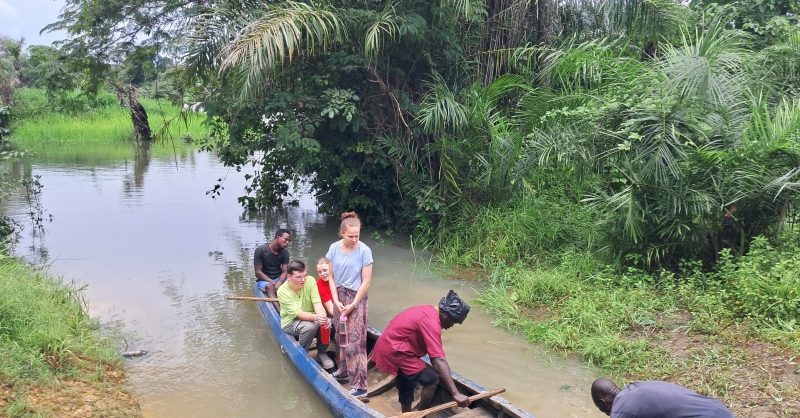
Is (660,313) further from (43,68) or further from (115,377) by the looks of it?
(43,68)

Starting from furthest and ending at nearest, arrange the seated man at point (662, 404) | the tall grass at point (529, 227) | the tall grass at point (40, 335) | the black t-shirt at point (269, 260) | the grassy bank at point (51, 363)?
the tall grass at point (529, 227), the black t-shirt at point (269, 260), the tall grass at point (40, 335), the grassy bank at point (51, 363), the seated man at point (662, 404)

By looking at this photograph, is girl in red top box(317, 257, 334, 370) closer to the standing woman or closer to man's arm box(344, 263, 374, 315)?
the standing woman

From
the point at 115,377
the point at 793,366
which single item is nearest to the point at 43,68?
the point at 115,377

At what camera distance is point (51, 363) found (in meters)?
4.71

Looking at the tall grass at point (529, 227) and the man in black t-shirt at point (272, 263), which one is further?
the tall grass at point (529, 227)

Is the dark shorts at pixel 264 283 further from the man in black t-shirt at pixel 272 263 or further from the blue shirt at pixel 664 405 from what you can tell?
the blue shirt at pixel 664 405

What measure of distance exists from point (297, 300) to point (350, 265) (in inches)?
42.2

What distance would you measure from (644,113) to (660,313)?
1959 mm

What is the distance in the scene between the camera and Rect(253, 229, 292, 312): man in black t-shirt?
6.69 m

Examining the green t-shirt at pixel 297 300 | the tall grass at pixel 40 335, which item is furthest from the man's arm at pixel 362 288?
the tall grass at pixel 40 335

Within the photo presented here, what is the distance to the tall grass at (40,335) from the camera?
4.46 metres

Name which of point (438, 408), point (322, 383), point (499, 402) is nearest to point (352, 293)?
point (322, 383)

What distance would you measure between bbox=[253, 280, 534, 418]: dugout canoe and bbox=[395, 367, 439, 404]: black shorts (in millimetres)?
205

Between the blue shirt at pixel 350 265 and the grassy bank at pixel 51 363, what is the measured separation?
75.7 inches
